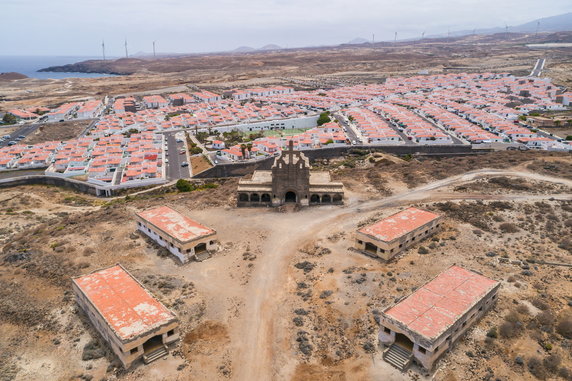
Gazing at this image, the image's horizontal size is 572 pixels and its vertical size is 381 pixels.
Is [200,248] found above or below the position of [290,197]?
below

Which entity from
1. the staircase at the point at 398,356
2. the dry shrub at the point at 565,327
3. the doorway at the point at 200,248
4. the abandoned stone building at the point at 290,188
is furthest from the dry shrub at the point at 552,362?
the doorway at the point at 200,248

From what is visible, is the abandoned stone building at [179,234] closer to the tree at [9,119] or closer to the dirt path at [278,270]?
the dirt path at [278,270]

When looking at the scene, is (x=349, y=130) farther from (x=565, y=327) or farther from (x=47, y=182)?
(x=565, y=327)

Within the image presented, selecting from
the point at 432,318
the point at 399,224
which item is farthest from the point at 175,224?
the point at 432,318

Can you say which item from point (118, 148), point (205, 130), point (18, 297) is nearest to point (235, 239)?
point (18, 297)

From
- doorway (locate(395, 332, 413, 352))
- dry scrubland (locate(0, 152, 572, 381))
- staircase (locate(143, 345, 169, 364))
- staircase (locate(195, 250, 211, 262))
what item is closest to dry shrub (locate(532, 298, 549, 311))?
dry scrubland (locate(0, 152, 572, 381))

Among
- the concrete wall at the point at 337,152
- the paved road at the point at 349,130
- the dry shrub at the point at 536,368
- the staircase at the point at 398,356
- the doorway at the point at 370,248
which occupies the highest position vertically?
the paved road at the point at 349,130
